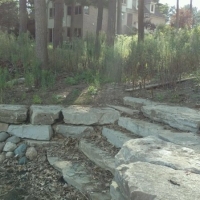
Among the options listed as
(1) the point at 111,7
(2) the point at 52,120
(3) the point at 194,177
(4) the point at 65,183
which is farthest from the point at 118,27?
(3) the point at 194,177

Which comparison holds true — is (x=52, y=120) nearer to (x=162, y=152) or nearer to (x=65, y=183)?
(x=65, y=183)

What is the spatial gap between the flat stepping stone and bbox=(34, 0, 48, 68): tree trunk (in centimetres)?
263

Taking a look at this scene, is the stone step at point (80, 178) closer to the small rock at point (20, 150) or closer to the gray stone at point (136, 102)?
the small rock at point (20, 150)

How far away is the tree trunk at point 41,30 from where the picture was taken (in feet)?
19.4

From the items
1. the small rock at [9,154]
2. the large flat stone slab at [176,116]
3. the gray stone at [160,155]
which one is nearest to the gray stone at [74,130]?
the small rock at [9,154]

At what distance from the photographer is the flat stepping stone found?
3330 mm

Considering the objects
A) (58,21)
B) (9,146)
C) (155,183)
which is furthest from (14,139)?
(58,21)

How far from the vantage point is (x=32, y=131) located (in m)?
4.46

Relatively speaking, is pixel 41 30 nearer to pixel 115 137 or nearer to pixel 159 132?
pixel 115 137

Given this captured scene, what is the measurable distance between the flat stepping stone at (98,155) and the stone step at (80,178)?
6.3 inches

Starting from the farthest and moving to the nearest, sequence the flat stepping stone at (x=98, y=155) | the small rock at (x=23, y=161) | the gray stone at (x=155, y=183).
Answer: the small rock at (x=23, y=161)
the flat stepping stone at (x=98, y=155)
the gray stone at (x=155, y=183)

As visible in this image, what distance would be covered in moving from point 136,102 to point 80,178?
5.37 ft

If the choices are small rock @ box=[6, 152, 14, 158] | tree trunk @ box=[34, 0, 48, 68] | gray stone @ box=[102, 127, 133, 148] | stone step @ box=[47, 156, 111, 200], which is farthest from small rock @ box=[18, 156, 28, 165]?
tree trunk @ box=[34, 0, 48, 68]

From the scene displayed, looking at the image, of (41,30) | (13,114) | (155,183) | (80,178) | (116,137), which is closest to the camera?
(155,183)
